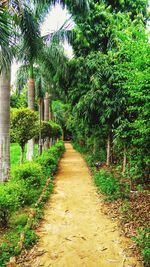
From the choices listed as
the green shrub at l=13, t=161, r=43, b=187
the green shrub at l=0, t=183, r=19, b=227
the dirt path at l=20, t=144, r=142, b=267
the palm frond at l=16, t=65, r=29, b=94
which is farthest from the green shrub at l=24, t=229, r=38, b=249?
the palm frond at l=16, t=65, r=29, b=94

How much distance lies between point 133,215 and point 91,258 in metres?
2.24

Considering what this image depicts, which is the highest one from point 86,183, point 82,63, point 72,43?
point 72,43

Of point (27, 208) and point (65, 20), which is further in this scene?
point (65, 20)

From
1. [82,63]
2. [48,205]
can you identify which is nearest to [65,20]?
[82,63]

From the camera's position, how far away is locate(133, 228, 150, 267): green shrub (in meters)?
4.51

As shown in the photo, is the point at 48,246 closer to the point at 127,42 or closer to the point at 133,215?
the point at 133,215

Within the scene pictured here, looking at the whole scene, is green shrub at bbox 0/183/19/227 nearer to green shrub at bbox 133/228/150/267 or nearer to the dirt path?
the dirt path

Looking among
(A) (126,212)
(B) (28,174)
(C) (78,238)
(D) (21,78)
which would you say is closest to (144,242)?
(C) (78,238)

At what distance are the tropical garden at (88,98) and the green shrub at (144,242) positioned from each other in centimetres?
2

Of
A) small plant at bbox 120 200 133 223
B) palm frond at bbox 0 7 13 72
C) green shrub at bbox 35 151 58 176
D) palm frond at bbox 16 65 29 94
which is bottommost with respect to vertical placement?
small plant at bbox 120 200 133 223

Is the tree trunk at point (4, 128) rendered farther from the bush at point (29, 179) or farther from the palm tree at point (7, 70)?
the bush at point (29, 179)

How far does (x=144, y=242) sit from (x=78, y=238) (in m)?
1.46

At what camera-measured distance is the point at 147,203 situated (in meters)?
7.62

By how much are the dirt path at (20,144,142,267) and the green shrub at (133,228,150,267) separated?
19 centimetres
